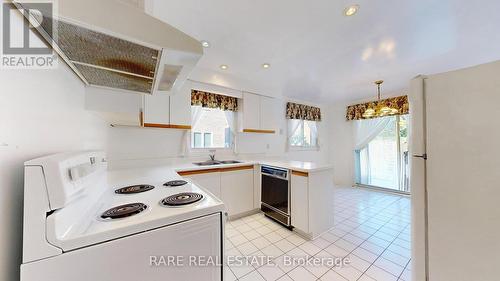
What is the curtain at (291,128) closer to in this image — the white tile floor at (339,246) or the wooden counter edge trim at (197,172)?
the white tile floor at (339,246)

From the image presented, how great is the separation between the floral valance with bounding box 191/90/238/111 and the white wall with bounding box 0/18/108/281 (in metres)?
1.77

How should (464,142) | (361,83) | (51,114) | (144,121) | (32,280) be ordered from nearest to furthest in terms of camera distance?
(32,280)
(51,114)
(464,142)
(144,121)
(361,83)

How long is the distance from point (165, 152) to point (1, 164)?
207 cm

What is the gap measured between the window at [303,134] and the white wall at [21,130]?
3818 mm

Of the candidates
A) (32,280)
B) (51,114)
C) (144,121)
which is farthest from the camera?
(144,121)

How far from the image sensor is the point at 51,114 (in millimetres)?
775

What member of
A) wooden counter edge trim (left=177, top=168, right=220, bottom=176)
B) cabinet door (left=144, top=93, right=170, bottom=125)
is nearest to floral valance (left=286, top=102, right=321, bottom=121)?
wooden counter edge trim (left=177, top=168, right=220, bottom=176)

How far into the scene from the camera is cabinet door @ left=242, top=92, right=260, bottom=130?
3.00 metres

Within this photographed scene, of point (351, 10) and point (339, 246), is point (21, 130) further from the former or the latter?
point (339, 246)

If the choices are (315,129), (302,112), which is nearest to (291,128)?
(302,112)

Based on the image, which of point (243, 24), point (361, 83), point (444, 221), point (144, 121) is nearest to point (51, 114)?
point (144, 121)

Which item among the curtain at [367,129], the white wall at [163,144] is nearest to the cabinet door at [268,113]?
the white wall at [163,144]

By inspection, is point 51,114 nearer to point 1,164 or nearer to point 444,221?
point 1,164

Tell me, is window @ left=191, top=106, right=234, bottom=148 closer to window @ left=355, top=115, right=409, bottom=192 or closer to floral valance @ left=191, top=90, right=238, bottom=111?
floral valance @ left=191, top=90, right=238, bottom=111
